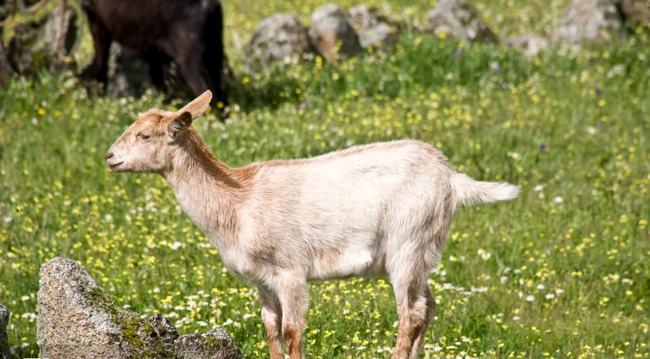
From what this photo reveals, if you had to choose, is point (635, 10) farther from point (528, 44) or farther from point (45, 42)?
point (45, 42)

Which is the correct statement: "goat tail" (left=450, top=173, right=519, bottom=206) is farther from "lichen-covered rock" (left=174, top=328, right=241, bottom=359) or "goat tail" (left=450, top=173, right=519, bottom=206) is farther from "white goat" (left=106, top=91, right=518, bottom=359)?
"lichen-covered rock" (left=174, top=328, right=241, bottom=359)

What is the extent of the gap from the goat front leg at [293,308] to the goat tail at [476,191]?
130 centimetres

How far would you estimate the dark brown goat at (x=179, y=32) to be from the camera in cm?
1425

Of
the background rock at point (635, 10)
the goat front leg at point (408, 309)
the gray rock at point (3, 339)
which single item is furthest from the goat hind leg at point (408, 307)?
the background rock at point (635, 10)

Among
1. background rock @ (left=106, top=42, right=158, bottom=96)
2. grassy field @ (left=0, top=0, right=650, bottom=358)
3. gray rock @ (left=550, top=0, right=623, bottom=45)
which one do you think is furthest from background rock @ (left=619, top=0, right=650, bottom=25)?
background rock @ (left=106, top=42, right=158, bottom=96)

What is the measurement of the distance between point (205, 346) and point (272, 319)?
846 mm

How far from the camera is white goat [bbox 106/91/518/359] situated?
7.48m

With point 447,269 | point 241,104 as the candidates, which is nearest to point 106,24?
point 241,104

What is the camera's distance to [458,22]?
679 inches

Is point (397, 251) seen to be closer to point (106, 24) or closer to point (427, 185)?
point (427, 185)

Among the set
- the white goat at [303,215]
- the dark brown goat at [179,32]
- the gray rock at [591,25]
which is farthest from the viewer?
the gray rock at [591,25]

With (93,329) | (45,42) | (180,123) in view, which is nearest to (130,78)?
(45,42)

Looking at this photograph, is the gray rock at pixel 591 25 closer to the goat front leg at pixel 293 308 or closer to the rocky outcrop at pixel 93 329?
the goat front leg at pixel 293 308

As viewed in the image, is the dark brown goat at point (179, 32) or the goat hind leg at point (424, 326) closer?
the goat hind leg at point (424, 326)
